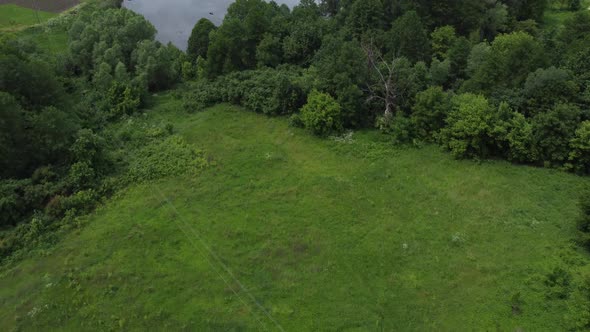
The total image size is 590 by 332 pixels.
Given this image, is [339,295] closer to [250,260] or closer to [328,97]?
[250,260]

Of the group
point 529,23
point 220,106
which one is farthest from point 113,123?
point 529,23

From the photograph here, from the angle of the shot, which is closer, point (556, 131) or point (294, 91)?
point (556, 131)

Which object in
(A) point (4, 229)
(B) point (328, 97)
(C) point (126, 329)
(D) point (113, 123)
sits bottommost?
(C) point (126, 329)

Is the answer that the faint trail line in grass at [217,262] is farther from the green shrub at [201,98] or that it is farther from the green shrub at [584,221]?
the green shrub at [584,221]

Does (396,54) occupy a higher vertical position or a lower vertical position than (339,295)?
higher

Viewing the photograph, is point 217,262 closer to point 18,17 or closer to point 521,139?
point 521,139

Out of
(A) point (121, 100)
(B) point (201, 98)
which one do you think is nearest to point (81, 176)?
(A) point (121, 100)

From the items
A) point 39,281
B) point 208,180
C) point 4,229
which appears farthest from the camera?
point 208,180

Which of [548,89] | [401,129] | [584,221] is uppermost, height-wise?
[548,89]
